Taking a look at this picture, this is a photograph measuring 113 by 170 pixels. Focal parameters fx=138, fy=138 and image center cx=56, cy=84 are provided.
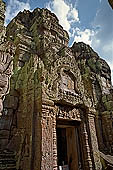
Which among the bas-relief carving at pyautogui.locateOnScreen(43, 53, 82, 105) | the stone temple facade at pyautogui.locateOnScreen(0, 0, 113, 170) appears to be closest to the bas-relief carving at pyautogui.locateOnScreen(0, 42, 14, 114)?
the stone temple facade at pyautogui.locateOnScreen(0, 0, 113, 170)

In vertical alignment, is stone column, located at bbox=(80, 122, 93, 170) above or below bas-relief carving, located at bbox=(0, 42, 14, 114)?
below

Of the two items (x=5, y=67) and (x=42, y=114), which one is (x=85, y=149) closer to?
(x=42, y=114)

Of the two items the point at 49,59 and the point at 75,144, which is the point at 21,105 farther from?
the point at 49,59

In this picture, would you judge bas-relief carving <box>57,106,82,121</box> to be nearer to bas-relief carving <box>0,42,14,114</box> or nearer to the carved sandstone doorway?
the carved sandstone doorway

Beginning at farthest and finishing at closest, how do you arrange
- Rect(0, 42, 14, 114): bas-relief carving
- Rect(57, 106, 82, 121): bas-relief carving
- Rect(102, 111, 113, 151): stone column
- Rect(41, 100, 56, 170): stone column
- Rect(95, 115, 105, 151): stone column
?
1. Rect(102, 111, 113, 151): stone column
2. Rect(95, 115, 105, 151): stone column
3. Rect(57, 106, 82, 121): bas-relief carving
4. Rect(41, 100, 56, 170): stone column
5. Rect(0, 42, 14, 114): bas-relief carving

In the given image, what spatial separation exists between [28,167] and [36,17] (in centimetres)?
1598

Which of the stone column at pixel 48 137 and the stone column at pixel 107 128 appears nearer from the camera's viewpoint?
the stone column at pixel 48 137

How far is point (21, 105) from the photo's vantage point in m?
7.30

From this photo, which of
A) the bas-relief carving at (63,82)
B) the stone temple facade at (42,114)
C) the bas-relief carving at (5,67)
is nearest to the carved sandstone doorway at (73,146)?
the stone temple facade at (42,114)

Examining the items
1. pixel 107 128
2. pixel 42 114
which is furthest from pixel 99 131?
pixel 42 114

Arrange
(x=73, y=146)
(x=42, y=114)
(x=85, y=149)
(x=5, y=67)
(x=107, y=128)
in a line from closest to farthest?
(x=5, y=67) < (x=42, y=114) < (x=85, y=149) < (x=73, y=146) < (x=107, y=128)

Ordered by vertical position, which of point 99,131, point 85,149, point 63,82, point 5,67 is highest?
point 63,82

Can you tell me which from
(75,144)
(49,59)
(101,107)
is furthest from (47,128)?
(101,107)

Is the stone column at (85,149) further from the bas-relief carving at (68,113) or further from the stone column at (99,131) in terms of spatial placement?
the stone column at (99,131)
